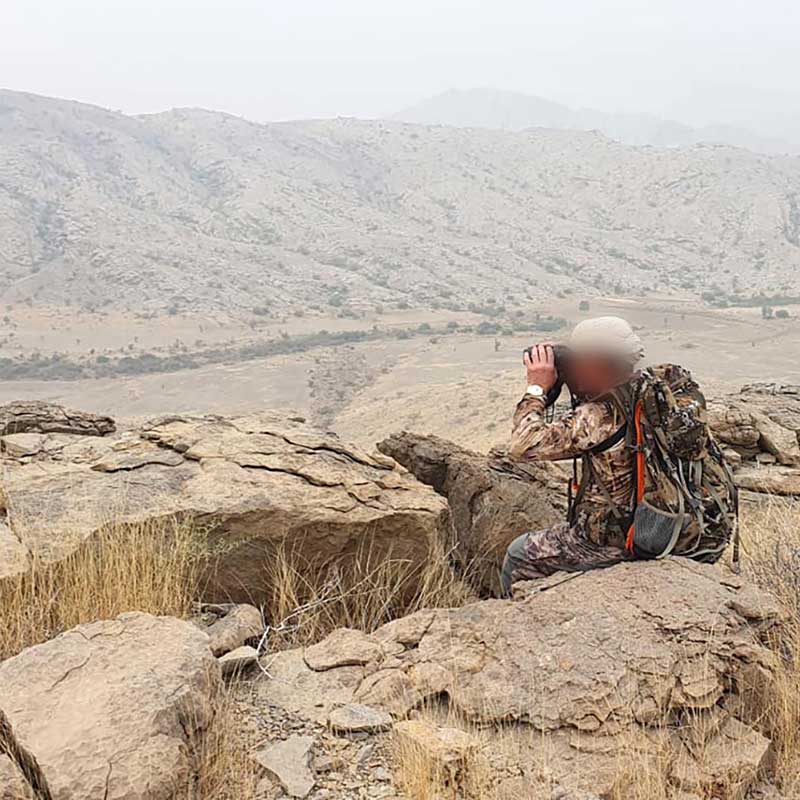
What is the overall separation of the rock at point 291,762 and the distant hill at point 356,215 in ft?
155

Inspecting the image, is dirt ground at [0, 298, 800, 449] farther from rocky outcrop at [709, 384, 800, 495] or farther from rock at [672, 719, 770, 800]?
rock at [672, 719, 770, 800]

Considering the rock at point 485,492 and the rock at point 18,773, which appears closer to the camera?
the rock at point 18,773

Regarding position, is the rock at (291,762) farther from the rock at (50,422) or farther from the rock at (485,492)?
the rock at (50,422)

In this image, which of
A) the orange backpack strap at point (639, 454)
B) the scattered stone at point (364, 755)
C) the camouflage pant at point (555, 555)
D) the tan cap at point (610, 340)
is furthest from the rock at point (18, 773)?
the tan cap at point (610, 340)

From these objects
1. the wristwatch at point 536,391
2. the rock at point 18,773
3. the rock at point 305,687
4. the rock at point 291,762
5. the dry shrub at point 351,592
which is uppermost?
the wristwatch at point 536,391

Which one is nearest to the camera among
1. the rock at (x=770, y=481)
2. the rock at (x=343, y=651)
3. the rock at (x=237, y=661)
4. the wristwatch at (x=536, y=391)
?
the rock at (x=237, y=661)

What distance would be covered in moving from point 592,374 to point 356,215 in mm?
66089

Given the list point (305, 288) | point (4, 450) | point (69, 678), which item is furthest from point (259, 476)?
point (305, 288)

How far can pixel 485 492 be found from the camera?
5.16 m

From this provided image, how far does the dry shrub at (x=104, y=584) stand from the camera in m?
3.11

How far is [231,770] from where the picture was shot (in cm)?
237

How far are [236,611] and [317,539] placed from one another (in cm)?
63

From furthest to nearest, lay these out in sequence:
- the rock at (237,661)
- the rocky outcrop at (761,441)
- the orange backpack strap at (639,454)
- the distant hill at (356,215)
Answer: the distant hill at (356,215) → the rocky outcrop at (761,441) → the orange backpack strap at (639,454) → the rock at (237,661)

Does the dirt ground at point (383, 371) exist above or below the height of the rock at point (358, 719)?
below
